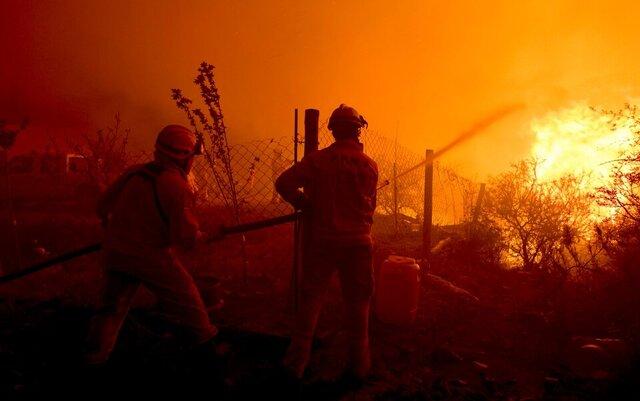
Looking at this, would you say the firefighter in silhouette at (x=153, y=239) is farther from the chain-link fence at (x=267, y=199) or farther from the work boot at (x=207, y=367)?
the chain-link fence at (x=267, y=199)

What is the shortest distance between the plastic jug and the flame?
19.9ft

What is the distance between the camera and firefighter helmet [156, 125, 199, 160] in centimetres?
278

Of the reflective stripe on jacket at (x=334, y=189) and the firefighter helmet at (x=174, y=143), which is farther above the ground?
the firefighter helmet at (x=174, y=143)

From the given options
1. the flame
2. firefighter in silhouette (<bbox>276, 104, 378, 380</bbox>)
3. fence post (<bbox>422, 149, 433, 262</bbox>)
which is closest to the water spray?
fence post (<bbox>422, 149, 433, 262</bbox>)

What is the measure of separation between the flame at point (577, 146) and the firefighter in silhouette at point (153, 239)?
27.9ft

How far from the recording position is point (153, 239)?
109 inches

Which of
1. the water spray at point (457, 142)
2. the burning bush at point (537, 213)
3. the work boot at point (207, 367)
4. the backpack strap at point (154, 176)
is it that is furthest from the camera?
the burning bush at point (537, 213)

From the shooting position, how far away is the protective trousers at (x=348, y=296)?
3113 millimetres

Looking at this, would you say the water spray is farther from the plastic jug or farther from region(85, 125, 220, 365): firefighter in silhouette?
region(85, 125, 220, 365): firefighter in silhouette

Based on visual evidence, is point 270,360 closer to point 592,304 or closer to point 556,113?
point 592,304

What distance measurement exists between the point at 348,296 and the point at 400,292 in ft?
3.88

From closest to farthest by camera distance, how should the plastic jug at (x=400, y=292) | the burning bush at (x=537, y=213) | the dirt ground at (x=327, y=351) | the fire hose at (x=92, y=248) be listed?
the dirt ground at (x=327, y=351) → the fire hose at (x=92, y=248) → the plastic jug at (x=400, y=292) → the burning bush at (x=537, y=213)

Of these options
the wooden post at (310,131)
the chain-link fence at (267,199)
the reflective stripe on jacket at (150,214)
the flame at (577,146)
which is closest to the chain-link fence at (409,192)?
the chain-link fence at (267,199)

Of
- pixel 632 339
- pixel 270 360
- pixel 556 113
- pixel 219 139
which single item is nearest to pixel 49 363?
pixel 270 360
